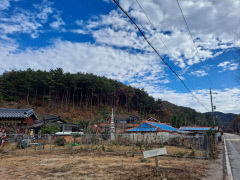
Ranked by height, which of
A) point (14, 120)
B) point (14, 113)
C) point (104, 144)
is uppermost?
point (14, 113)

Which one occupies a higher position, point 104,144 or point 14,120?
point 14,120

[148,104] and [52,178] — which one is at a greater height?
[148,104]

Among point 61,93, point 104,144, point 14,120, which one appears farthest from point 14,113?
point 61,93

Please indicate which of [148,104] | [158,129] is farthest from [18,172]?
[148,104]

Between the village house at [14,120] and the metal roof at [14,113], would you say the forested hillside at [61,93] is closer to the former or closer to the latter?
the village house at [14,120]

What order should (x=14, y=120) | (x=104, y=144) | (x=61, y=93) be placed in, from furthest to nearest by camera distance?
(x=61, y=93), (x=14, y=120), (x=104, y=144)

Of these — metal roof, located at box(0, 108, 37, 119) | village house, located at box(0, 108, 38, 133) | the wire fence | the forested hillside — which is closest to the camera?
the wire fence

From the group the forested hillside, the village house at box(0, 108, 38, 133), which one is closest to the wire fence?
the village house at box(0, 108, 38, 133)

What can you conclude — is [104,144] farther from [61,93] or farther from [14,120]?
[61,93]

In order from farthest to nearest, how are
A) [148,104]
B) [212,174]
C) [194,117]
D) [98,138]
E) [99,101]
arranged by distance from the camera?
[194,117] < [148,104] < [99,101] < [98,138] < [212,174]

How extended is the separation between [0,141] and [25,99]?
142 ft

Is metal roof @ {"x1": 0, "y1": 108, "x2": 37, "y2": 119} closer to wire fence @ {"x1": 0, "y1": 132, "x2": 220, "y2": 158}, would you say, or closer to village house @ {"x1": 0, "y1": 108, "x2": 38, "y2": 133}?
village house @ {"x1": 0, "y1": 108, "x2": 38, "y2": 133}

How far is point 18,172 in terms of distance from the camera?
30.1ft

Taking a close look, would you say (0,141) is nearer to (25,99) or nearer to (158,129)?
(158,129)
